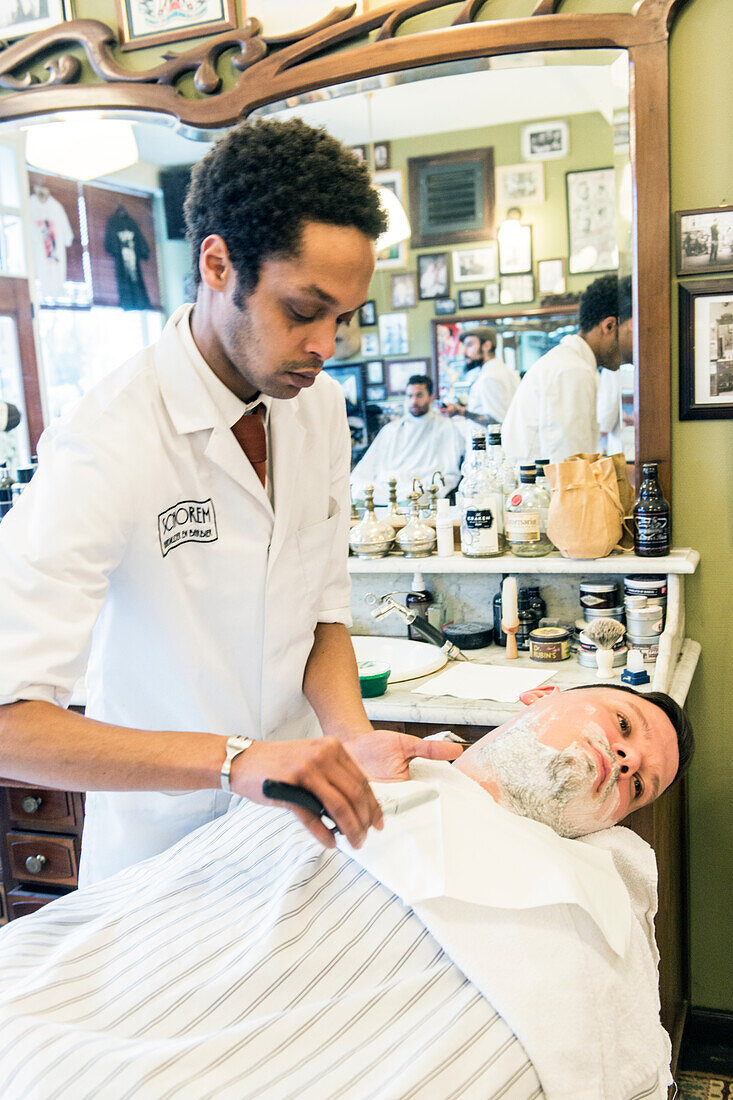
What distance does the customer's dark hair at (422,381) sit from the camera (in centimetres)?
269

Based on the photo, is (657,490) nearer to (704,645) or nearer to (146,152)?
(704,645)

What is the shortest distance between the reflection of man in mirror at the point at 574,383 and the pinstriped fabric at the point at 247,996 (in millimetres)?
1546

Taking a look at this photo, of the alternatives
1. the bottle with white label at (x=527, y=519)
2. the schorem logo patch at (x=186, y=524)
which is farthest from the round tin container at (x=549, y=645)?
the schorem logo patch at (x=186, y=524)

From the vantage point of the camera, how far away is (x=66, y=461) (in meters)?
1.30

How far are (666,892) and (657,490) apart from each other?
Answer: 3.10 ft

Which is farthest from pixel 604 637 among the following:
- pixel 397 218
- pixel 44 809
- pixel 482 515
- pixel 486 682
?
pixel 44 809

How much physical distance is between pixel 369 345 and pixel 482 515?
64cm

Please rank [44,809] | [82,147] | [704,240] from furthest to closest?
1. [82,147]
2. [44,809]
3. [704,240]

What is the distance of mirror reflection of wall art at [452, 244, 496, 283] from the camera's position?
2.57 meters

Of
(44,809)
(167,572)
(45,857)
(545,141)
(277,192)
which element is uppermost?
(545,141)

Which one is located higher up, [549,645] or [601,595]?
[601,595]

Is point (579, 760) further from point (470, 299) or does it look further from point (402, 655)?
point (470, 299)

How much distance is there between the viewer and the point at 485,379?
2.64 m

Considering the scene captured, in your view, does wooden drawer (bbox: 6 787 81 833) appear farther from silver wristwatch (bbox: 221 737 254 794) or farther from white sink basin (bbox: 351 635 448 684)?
silver wristwatch (bbox: 221 737 254 794)
